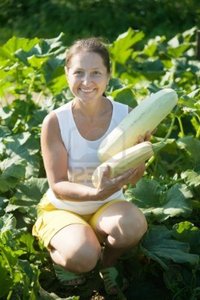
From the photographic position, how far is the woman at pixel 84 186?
10.4 ft

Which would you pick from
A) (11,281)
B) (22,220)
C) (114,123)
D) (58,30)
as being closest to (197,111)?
(114,123)

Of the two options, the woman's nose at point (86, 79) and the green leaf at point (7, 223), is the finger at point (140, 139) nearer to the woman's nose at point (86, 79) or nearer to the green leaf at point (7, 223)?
the woman's nose at point (86, 79)

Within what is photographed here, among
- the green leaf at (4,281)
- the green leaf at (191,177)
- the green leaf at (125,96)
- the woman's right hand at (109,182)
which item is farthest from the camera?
the green leaf at (125,96)

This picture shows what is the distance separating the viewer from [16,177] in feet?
12.8

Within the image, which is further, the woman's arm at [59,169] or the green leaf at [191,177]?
the green leaf at [191,177]

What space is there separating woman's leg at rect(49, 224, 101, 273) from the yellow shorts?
1.3 inches

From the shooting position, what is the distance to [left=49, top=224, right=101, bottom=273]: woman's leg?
3127 mm

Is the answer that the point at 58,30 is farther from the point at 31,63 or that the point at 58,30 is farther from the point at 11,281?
the point at 11,281

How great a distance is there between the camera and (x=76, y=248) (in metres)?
3.12

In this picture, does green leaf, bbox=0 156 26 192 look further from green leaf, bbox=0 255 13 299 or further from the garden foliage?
green leaf, bbox=0 255 13 299

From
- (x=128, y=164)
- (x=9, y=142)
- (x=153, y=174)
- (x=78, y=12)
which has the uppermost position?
(x=128, y=164)

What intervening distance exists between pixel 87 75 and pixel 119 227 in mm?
654

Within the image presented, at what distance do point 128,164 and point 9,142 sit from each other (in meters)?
1.18

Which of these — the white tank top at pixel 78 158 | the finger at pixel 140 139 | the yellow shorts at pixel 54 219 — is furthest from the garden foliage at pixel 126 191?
the finger at pixel 140 139
